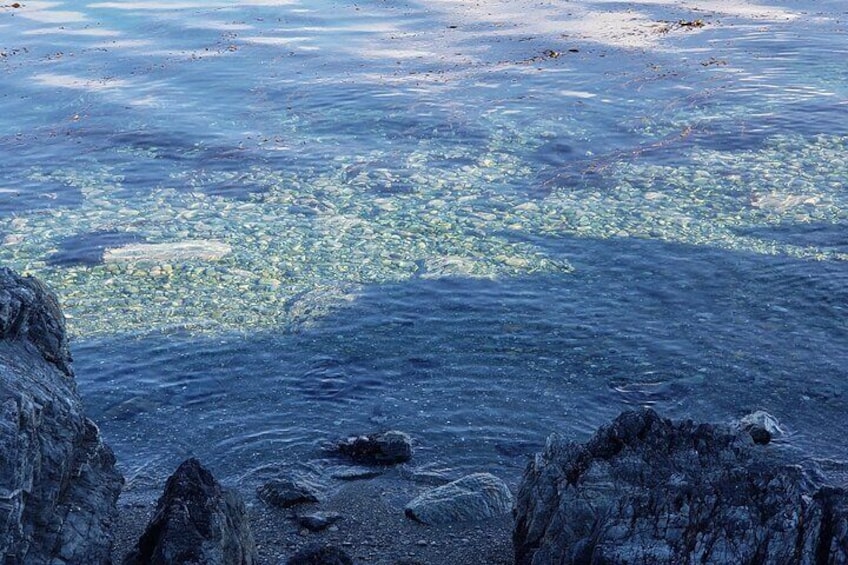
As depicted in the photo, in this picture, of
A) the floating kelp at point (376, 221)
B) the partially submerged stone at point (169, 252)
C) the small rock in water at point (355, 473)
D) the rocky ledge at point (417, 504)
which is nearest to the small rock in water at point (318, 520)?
the rocky ledge at point (417, 504)

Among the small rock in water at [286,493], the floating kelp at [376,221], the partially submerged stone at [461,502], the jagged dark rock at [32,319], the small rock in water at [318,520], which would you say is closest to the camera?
the jagged dark rock at [32,319]

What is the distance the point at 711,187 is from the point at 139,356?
9394 mm

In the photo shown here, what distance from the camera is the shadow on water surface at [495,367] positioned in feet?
37.2

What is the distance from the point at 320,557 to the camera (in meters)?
8.27

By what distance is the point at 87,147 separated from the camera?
68.6ft

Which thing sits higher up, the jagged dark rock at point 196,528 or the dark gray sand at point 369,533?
the jagged dark rock at point 196,528

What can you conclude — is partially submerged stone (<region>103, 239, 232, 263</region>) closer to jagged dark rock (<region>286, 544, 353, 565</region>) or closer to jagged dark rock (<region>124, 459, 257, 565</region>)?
jagged dark rock (<region>124, 459, 257, 565</region>)

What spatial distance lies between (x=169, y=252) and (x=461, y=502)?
7416mm

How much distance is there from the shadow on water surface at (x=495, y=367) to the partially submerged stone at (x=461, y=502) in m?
0.73

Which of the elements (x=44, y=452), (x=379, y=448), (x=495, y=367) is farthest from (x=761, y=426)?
(x=44, y=452)

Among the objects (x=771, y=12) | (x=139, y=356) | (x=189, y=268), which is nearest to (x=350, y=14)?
(x=771, y=12)

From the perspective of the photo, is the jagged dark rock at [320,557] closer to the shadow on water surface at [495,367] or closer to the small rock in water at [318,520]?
the small rock in water at [318,520]

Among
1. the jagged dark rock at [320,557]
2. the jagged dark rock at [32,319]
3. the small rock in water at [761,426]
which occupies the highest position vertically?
the jagged dark rock at [32,319]

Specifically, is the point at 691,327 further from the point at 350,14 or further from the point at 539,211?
the point at 350,14
